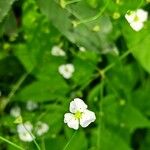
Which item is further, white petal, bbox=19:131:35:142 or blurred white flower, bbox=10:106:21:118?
blurred white flower, bbox=10:106:21:118

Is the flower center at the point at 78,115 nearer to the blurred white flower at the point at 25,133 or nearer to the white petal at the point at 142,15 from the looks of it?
the blurred white flower at the point at 25,133

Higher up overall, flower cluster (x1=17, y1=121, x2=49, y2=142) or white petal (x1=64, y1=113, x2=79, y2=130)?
white petal (x1=64, y1=113, x2=79, y2=130)

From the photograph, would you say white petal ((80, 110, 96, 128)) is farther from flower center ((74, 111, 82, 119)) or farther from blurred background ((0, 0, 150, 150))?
blurred background ((0, 0, 150, 150))

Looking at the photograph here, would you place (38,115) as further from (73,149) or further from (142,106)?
(142,106)

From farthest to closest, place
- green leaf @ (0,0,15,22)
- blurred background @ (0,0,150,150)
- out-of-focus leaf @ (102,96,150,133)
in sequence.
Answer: out-of-focus leaf @ (102,96,150,133), blurred background @ (0,0,150,150), green leaf @ (0,0,15,22)

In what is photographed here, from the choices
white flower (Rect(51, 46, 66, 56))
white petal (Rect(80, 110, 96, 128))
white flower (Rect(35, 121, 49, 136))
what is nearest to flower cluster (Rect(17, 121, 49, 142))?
white flower (Rect(35, 121, 49, 136))

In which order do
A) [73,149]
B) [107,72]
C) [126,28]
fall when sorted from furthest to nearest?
[107,72] → [126,28] → [73,149]

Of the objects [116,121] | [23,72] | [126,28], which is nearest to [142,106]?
[116,121]
